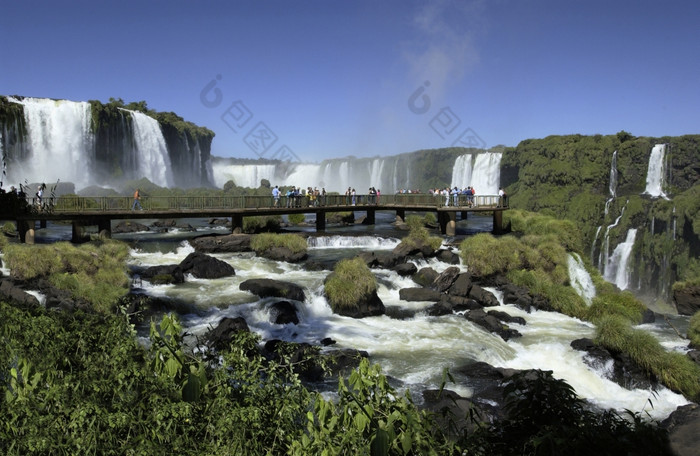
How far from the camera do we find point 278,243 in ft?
82.4

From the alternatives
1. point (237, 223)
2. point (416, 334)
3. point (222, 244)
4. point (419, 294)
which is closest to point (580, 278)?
point (419, 294)

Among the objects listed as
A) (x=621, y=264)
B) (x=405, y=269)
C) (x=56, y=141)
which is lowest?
(x=621, y=264)

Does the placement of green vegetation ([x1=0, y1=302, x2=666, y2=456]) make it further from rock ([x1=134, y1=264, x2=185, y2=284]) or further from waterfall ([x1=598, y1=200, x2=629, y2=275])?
waterfall ([x1=598, y1=200, x2=629, y2=275])

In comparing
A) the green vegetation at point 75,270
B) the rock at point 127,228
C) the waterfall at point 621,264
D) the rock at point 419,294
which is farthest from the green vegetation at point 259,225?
the waterfall at point 621,264

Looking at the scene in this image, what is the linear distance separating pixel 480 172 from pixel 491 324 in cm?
4972

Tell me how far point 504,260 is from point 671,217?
80.6 ft

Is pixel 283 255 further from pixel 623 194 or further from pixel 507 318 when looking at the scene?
Result: pixel 623 194

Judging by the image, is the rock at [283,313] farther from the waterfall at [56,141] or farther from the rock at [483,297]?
the waterfall at [56,141]

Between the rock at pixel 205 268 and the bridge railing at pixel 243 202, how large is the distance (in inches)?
293

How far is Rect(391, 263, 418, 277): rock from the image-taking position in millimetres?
21062

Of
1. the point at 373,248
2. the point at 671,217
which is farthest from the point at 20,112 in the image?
the point at 671,217

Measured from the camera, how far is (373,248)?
2817 centimetres

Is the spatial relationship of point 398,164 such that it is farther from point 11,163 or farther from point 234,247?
point 234,247

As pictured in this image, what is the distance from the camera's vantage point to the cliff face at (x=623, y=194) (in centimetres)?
3603
